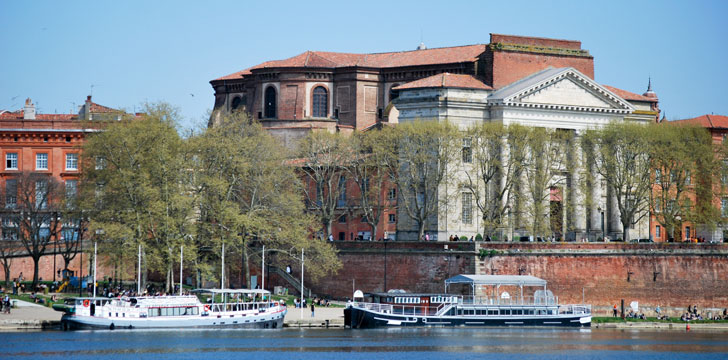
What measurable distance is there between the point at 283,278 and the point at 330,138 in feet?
40.5

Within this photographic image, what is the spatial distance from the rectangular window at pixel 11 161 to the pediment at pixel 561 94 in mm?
39780

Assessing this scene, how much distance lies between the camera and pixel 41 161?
126625 mm

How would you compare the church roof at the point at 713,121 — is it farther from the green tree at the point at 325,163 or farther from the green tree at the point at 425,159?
the green tree at the point at 325,163

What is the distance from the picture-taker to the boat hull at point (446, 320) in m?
99.2

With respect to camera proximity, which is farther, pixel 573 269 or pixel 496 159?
pixel 496 159

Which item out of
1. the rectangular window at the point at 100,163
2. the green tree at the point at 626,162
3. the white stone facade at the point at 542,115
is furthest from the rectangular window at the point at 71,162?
the green tree at the point at 626,162

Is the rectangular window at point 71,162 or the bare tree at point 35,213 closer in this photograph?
the bare tree at point 35,213

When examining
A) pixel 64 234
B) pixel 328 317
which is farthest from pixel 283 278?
pixel 64 234

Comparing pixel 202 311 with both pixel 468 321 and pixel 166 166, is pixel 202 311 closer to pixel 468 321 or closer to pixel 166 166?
pixel 166 166

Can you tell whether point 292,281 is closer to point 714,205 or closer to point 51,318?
point 51,318

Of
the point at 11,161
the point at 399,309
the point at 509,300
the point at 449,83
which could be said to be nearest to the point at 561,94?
the point at 449,83

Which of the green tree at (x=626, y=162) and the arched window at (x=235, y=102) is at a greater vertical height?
the arched window at (x=235, y=102)

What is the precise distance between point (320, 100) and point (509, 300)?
1430 inches

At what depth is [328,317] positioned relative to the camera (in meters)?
101
